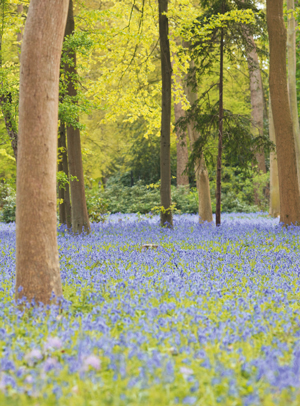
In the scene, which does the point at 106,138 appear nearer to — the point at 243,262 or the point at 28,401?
the point at 243,262

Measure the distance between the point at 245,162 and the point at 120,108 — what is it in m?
4.61

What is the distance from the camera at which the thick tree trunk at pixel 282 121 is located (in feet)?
35.6

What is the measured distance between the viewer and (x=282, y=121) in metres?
10.9

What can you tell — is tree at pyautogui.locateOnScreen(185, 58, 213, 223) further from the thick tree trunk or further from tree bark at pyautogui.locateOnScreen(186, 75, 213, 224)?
the thick tree trunk

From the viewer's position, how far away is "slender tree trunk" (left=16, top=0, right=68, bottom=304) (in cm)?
420

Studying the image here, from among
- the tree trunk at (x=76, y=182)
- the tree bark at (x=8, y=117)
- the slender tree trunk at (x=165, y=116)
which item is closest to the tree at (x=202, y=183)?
the slender tree trunk at (x=165, y=116)

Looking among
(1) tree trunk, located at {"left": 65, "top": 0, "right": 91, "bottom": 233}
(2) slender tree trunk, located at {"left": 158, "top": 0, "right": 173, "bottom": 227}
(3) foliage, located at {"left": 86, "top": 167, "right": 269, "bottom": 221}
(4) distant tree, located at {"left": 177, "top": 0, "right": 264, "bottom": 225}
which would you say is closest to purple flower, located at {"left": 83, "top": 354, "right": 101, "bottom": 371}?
(1) tree trunk, located at {"left": 65, "top": 0, "right": 91, "bottom": 233}

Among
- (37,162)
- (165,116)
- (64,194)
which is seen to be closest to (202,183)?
(165,116)

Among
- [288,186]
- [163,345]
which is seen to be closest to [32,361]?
[163,345]

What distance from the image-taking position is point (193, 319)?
146 inches

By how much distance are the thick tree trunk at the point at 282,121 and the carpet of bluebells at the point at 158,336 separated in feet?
15.6

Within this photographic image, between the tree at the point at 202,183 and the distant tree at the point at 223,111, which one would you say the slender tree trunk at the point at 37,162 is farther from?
the tree at the point at 202,183

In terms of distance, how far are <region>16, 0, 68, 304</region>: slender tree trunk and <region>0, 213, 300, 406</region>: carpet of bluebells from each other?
1.14 feet

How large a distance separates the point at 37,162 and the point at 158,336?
7.09 ft
